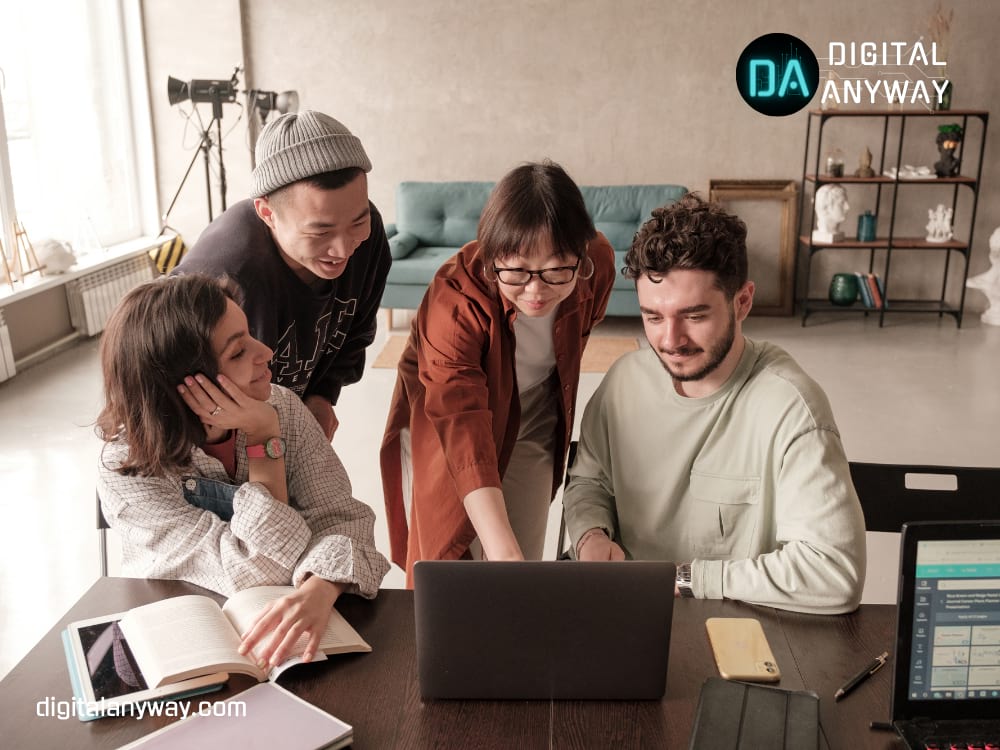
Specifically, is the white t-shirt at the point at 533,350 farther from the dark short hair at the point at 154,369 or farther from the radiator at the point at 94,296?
the radiator at the point at 94,296

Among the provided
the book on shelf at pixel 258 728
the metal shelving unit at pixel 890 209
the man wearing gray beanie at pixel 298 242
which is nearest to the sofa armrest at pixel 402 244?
the metal shelving unit at pixel 890 209

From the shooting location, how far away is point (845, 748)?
3.56 ft

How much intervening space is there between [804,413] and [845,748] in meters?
0.59

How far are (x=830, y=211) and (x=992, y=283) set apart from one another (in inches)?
48.3

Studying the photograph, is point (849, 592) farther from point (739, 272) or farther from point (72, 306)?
point (72, 306)

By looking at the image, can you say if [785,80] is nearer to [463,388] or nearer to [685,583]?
[463,388]

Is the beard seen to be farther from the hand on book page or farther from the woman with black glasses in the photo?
the hand on book page

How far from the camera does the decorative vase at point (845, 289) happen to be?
21.4 feet

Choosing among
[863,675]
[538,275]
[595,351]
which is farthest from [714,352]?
[595,351]

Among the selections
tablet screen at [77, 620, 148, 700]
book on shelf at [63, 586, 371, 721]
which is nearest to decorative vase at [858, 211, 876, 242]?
book on shelf at [63, 586, 371, 721]

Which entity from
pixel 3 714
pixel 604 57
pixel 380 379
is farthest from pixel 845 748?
pixel 604 57

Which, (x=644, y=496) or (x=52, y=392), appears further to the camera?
(x=52, y=392)

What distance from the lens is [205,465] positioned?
5.15 ft

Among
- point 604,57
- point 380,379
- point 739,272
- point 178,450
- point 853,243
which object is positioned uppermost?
point 604,57
